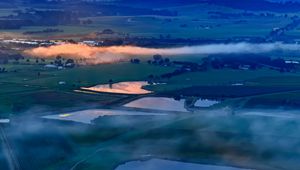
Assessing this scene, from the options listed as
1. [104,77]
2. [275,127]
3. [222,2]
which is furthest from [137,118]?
[222,2]

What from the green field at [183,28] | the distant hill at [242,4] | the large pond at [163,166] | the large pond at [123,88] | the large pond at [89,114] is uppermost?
the distant hill at [242,4]

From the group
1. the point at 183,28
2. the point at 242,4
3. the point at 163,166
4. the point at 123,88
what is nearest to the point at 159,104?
the point at 123,88

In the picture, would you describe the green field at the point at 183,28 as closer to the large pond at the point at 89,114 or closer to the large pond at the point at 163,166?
the large pond at the point at 89,114

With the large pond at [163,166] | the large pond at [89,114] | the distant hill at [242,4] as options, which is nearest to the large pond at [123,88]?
the large pond at [89,114]

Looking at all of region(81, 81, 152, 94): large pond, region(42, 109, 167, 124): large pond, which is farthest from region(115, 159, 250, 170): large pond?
region(81, 81, 152, 94): large pond

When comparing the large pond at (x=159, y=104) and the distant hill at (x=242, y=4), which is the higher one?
the distant hill at (x=242, y=4)

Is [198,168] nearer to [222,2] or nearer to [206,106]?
[206,106]
